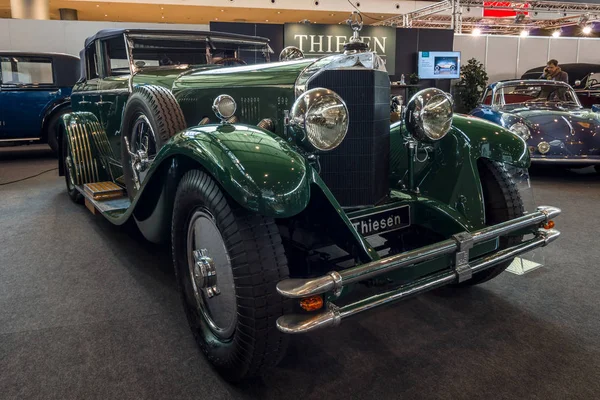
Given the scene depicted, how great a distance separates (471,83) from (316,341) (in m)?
11.8

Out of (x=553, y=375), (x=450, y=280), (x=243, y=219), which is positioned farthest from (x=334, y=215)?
(x=553, y=375)

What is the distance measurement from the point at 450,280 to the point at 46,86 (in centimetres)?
809

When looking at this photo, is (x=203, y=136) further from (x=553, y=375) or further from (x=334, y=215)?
(x=553, y=375)

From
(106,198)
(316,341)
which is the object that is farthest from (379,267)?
(106,198)

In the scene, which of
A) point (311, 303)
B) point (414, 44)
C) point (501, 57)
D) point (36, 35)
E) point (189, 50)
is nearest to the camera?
point (311, 303)

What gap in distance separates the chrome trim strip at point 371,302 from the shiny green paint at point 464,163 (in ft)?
0.85

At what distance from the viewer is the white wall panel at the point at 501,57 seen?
13148mm

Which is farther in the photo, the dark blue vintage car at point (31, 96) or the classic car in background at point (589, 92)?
the classic car in background at point (589, 92)

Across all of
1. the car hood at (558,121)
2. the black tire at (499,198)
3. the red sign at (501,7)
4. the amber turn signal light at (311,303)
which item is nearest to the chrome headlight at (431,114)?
the black tire at (499,198)

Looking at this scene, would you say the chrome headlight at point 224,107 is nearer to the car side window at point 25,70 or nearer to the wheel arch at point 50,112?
the wheel arch at point 50,112

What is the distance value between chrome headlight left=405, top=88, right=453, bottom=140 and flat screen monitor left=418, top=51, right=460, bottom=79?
11028 millimetres

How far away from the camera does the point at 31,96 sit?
25.3ft

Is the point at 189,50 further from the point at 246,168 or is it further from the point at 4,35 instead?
the point at 4,35

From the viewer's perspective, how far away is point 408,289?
1.68 m
